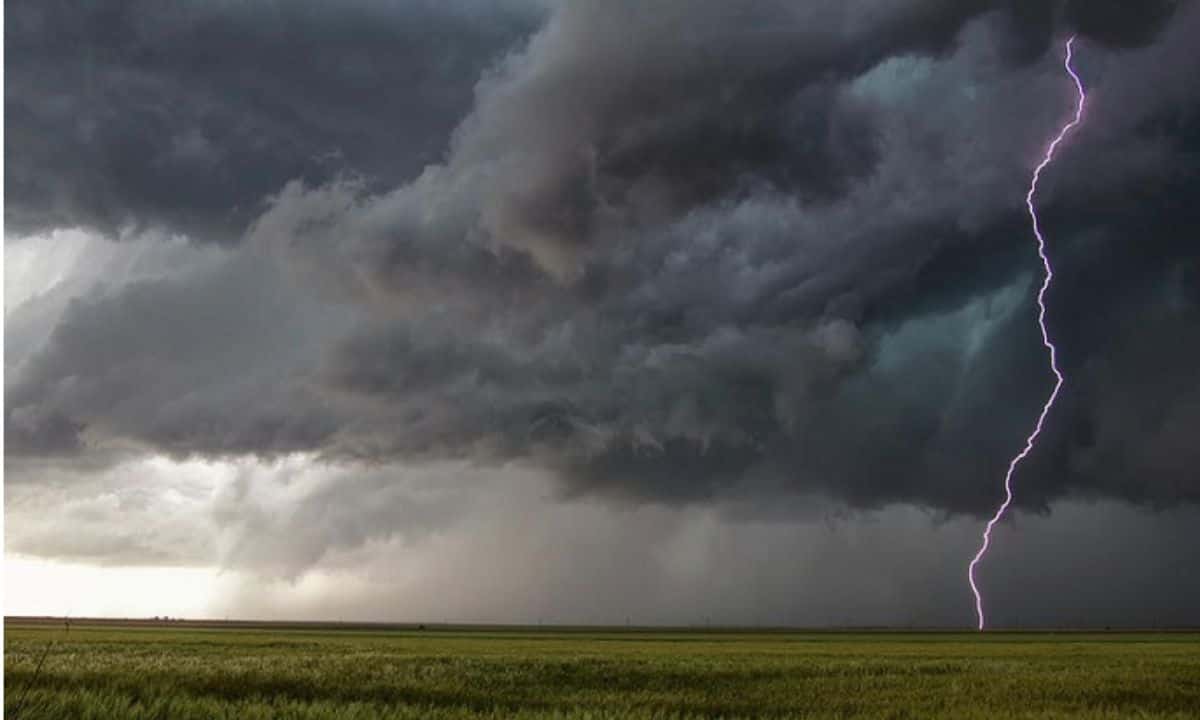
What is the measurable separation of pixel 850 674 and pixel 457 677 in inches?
555

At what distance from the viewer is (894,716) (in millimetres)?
19141

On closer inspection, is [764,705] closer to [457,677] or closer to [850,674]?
[457,677]

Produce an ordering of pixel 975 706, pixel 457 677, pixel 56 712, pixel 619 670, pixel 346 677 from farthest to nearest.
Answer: pixel 619 670 < pixel 457 677 < pixel 346 677 < pixel 975 706 < pixel 56 712

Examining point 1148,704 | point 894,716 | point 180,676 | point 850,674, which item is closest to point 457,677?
point 180,676

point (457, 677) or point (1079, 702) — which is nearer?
point (1079, 702)

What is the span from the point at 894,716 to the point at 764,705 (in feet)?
11.1

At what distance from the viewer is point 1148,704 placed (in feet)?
77.5

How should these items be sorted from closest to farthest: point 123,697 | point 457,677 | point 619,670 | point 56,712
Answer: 1. point 56,712
2. point 123,697
3. point 457,677
4. point 619,670

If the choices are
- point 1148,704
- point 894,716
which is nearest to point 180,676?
point 894,716

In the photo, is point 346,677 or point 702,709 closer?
point 702,709

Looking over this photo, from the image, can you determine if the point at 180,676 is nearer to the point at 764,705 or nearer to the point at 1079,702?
the point at 764,705

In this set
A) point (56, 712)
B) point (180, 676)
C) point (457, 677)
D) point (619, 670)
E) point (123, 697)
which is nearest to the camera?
point (56, 712)

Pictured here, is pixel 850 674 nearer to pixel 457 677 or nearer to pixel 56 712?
pixel 457 677

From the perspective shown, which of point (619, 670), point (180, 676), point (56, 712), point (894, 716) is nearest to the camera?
point (56, 712)
